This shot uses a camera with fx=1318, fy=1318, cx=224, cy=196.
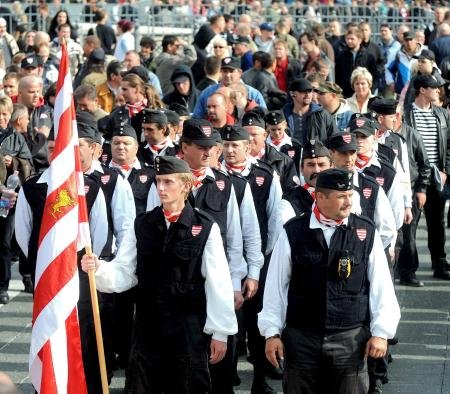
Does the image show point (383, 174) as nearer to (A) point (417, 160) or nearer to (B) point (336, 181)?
(A) point (417, 160)

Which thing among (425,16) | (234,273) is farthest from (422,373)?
(425,16)

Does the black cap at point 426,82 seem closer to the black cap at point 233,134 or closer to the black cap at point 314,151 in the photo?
the black cap at point 233,134

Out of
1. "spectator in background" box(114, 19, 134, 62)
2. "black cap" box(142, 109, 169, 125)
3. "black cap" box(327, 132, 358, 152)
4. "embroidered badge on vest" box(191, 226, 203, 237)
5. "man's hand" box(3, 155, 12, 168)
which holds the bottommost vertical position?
"spectator in background" box(114, 19, 134, 62)

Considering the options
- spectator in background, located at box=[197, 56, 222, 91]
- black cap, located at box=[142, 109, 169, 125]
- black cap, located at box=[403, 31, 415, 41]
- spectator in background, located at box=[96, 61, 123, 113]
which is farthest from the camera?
black cap, located at box=[403, 31, 415, 41]

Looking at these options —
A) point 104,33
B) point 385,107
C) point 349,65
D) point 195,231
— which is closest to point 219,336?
point 195,231

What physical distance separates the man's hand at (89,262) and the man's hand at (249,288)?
1.51 m

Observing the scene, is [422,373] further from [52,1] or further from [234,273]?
[52,1]

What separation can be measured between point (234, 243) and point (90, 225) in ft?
3.40

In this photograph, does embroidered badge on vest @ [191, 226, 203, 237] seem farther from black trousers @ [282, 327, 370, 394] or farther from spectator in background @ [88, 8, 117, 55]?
spectator in background @ [88, 8, 117, 55]

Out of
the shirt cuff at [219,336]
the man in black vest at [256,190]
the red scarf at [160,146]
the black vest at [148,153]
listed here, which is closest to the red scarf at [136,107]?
the black vest at [148,153]

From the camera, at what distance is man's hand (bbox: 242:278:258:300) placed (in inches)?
380

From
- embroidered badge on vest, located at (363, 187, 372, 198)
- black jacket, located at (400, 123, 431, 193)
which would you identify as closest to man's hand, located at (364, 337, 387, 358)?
embroidered badge on vest, located at (363, 187, 372, 198)

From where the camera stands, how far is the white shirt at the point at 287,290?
768 centimetres

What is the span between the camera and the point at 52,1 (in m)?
29.4
